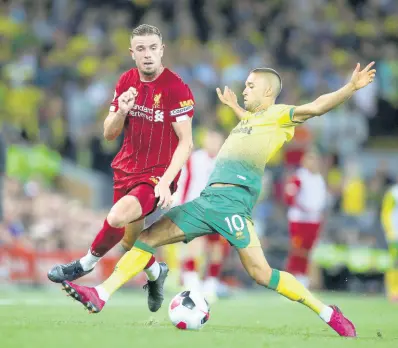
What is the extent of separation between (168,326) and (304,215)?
811 cm

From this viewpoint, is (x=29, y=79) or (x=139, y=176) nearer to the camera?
(x=139, y=176)

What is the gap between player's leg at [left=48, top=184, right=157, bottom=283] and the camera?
348 inches

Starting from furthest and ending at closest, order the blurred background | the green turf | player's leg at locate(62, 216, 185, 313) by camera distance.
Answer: the blurred background < player's leg at locate(62, 216, 185, 313) < the green turf

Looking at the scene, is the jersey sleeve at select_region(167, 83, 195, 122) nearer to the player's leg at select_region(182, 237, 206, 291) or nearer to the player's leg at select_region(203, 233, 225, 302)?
the player's leg at select_region(182, 237, 206, 291)

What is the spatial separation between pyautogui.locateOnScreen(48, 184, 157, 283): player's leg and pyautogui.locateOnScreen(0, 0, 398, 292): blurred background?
8.30 metres

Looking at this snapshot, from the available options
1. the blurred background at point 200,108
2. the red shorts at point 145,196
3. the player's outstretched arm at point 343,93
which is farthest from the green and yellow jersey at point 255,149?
the blurred background at point 200,108

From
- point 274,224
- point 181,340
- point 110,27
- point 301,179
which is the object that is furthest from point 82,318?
point 110,27

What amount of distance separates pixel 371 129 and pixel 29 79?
287 inches

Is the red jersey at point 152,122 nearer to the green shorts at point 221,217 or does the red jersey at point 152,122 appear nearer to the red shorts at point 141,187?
the red shorts at point 141,187

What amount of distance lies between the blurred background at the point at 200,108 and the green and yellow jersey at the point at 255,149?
8.72 metres

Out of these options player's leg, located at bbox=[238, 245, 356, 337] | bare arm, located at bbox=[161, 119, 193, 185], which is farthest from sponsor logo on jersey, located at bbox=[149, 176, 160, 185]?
player's leg, located at bbox=[238, 245, 356, 337]

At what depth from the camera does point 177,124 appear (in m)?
Answer: 9.27

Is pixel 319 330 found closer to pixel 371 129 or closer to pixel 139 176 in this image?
pixel 139 176

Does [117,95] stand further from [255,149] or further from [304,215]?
[304,215]
